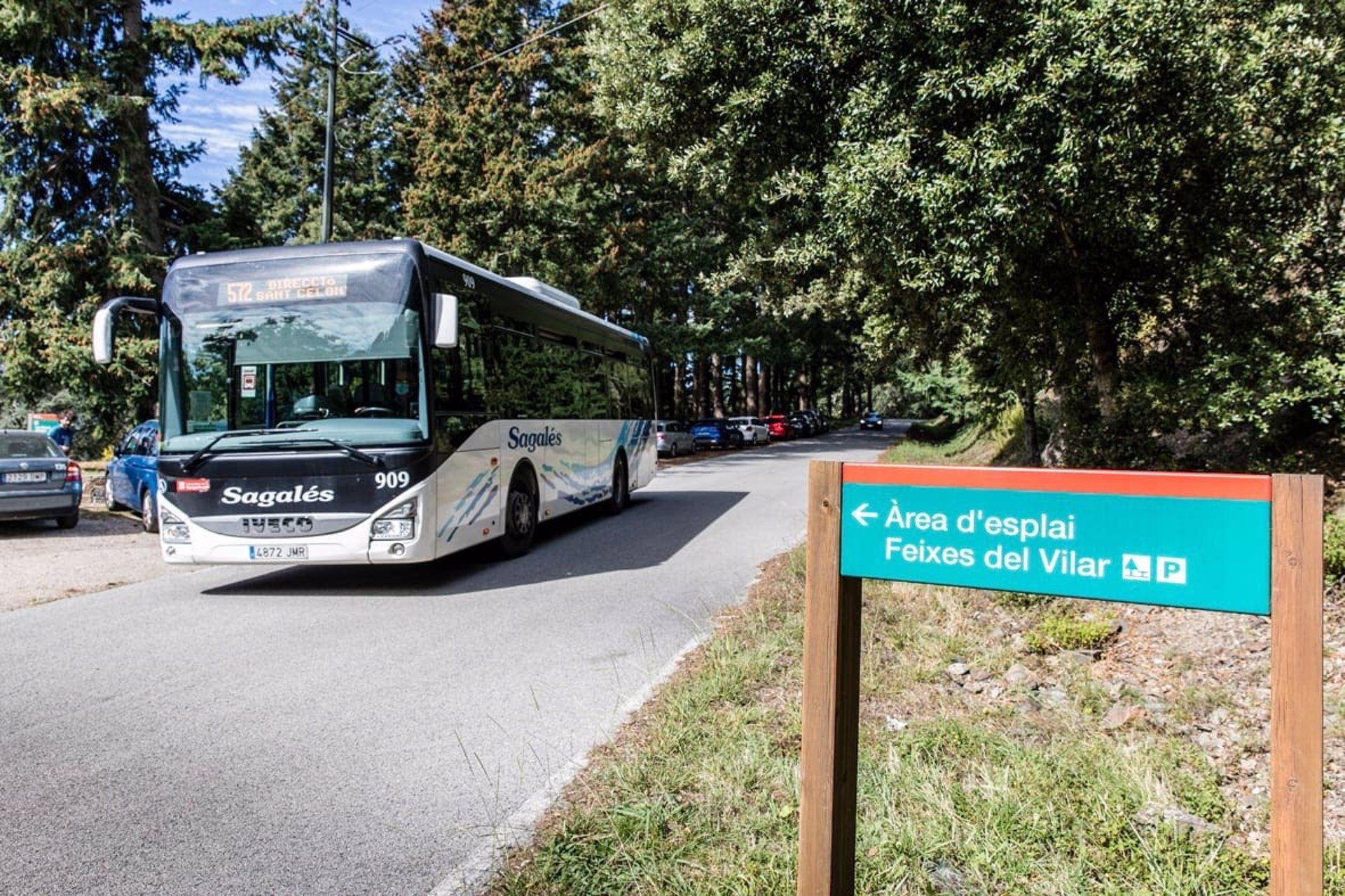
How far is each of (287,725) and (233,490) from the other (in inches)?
152

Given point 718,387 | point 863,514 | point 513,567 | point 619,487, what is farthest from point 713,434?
point 863,514

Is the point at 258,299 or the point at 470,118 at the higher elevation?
the point at 470,118

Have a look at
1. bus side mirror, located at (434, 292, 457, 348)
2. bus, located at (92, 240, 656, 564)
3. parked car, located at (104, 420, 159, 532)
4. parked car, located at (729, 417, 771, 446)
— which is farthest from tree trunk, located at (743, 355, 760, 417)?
bus side mirror, located at (434, 292, 457, 348)

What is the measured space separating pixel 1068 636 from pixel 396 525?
558 cm

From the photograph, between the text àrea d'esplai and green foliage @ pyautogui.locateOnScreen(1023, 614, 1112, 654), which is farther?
green foliage @ pyautogui.locateOnScreen(1023, 614, 1112, 654)

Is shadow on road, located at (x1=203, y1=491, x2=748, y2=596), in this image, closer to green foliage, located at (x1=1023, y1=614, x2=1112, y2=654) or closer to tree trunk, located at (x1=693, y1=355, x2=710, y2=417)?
green foliage, located at (x1=1023, y1=614, x2=1112, y2=654)

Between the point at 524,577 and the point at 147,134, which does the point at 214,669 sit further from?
the point at 147,134

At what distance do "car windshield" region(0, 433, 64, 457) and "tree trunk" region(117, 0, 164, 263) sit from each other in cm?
1323

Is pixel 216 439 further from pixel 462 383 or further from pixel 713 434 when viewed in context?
pixel 713 434

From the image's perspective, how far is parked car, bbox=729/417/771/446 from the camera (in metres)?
40.2

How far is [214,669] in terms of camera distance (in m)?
5.71

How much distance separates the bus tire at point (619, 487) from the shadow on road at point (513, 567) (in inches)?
39.2

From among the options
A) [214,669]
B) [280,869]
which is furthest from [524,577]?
[280,869]

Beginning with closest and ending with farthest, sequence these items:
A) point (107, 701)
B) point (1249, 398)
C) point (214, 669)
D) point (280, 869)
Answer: point (280, 869) → point (107, 701) → point (214, 669) → point (1249, 398)
